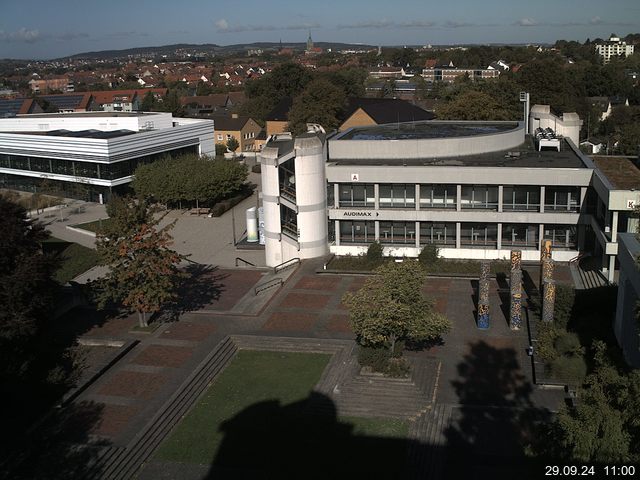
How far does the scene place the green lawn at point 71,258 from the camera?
129 feet

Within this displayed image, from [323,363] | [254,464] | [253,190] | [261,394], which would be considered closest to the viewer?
[254,464]

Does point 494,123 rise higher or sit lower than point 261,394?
higher

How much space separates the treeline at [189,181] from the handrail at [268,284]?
66.0 feet

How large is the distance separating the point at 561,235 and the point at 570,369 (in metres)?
15.8

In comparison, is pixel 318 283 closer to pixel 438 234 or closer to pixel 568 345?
pixel 438 234

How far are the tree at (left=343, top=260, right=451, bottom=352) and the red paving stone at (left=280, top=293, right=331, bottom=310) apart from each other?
6846 millimetres

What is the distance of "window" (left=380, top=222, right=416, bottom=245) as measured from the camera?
1537 inches

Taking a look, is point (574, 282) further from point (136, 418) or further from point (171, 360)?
point (136, 418)

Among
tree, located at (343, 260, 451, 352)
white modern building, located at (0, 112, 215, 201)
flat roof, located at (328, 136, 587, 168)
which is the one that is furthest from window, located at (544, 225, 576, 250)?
white modern building, located at (0, 112, 215, 201)

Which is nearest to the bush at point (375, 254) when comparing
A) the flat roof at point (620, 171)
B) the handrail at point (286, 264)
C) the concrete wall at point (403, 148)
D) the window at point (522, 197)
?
the handrail at point (286, 264)

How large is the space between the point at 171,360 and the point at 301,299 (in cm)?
819

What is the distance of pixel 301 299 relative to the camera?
106 feet

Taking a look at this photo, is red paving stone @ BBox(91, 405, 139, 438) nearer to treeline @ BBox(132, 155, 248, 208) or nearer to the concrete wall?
the concrete wall

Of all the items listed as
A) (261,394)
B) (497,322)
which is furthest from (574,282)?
(261,394)
